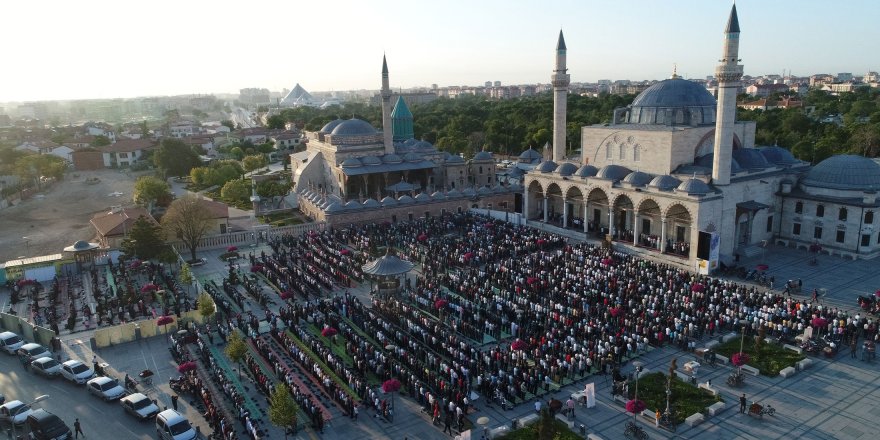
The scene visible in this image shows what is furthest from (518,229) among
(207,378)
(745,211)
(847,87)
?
(847,87)

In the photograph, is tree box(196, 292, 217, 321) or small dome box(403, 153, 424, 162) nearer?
tree box(196, 292, 217, 321)

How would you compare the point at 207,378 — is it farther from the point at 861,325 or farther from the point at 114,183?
the point at 114,183

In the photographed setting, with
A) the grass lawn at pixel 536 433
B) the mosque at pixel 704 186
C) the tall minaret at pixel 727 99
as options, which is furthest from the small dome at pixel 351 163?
the grass lawn at pixel 536 433

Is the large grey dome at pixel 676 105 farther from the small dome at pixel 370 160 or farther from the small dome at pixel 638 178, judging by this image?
the small dome at pixel 370 160

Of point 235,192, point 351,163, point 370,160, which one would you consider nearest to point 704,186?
Result: point 370,160

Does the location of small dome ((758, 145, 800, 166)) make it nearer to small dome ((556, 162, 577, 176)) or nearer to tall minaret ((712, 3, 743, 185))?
tall minaret ((712, 3, 743, 185))

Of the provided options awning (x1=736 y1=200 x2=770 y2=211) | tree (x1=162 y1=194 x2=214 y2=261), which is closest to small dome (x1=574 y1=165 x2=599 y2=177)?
awning (x1=736 y1=200 x2=770 y2=211)

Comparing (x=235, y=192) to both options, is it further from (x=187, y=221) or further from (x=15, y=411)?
(x=15, y=411)
